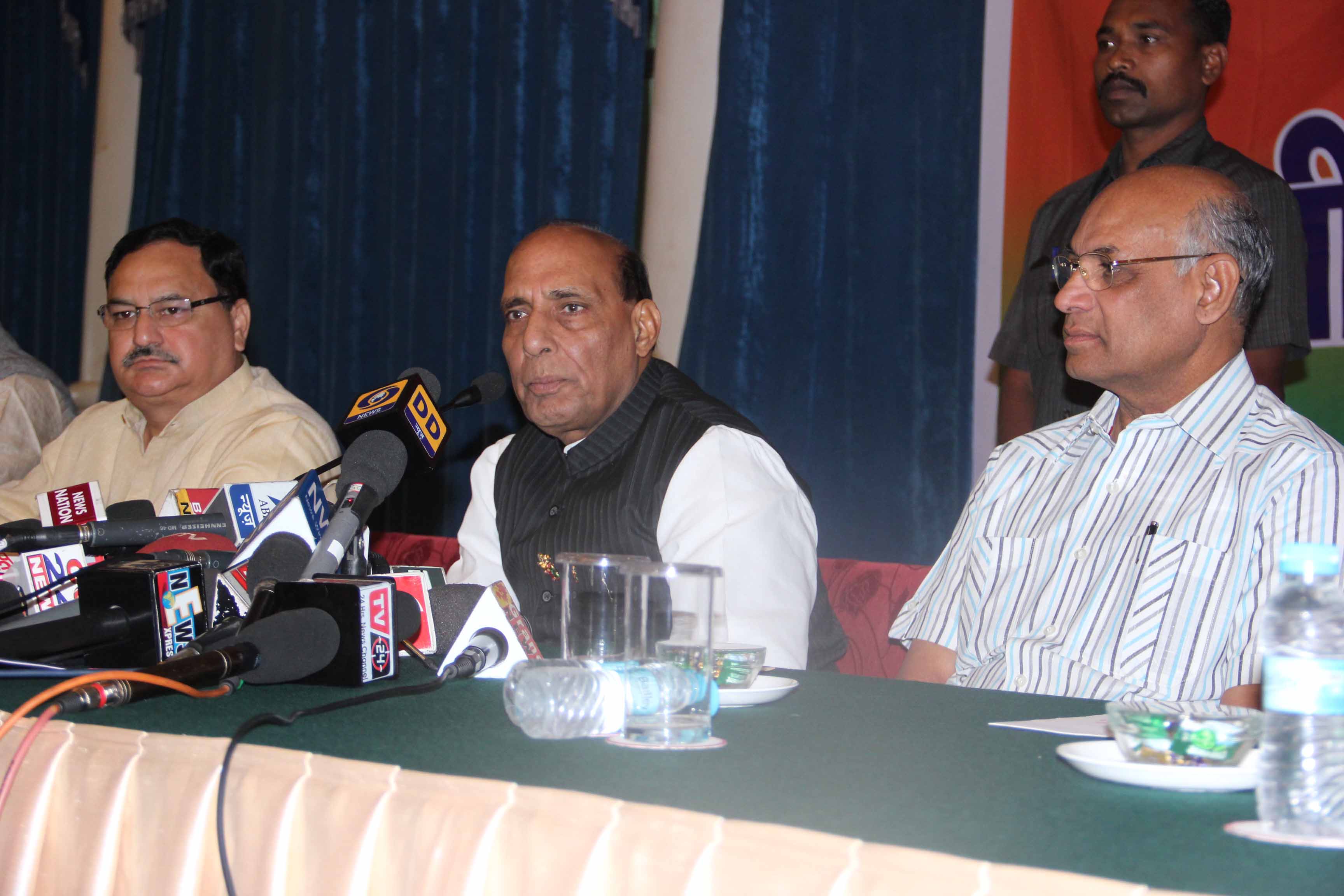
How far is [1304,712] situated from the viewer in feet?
2.59

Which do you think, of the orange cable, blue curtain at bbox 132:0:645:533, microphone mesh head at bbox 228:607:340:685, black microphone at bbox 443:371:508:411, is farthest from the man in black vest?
blue curtain at bbox 132:0:645:533

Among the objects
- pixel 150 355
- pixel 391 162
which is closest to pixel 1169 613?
pixel 150 355

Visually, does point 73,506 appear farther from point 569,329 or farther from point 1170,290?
point 1170,290

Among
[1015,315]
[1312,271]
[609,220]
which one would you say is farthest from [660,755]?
[609,220]

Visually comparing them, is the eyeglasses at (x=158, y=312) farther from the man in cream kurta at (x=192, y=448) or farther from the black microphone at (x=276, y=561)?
the black microphone at (x=276, y=561)

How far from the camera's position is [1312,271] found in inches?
107

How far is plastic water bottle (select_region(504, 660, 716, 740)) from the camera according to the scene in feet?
3.30

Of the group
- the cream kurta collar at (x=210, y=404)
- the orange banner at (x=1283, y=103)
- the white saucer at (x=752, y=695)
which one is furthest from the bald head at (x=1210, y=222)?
the cream kurta collar at (x=210, y=404)

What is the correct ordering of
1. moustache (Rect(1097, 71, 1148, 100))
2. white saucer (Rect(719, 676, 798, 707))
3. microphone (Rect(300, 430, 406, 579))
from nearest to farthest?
white saucer (Rect(719, 676, 798, 707)) → microphone (Rect(300, 430, 406, 579)) → moustache (Rect(1097, 71, 1148, 100))

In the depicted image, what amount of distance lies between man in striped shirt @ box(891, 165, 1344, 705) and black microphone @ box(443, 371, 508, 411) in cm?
72

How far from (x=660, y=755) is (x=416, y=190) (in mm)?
3499

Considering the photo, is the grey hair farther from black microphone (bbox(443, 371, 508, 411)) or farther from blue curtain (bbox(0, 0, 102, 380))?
blue curtain (bbox(0, 0, 102, 380))

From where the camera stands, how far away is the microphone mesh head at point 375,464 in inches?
54.8

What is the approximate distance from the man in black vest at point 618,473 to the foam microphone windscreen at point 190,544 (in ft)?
1.78
